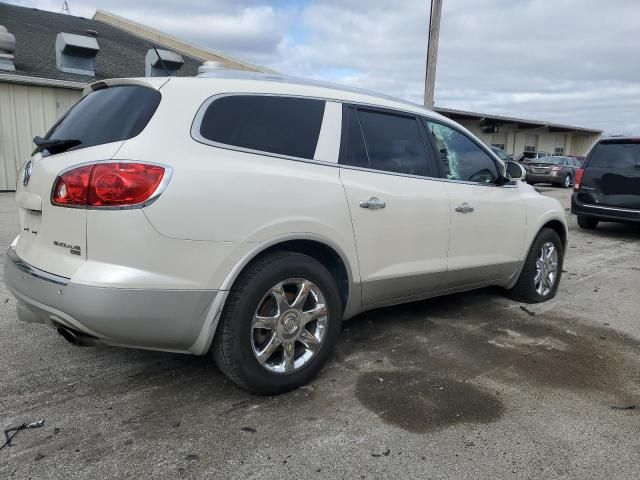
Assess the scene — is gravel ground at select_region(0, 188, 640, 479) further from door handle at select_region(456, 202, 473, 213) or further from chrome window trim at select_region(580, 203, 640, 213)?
chrome window trim at select_region(580, 203, 640, 213)

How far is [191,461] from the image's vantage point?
8.09 feet

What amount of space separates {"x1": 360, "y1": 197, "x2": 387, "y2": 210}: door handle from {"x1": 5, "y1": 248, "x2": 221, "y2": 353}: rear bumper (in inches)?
45.4

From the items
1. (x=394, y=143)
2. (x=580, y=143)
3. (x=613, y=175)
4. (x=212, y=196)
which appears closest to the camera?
(x=212, y=196)

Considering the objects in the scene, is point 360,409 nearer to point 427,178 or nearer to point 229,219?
point 229,219

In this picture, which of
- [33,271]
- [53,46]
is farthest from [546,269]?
[53,46]

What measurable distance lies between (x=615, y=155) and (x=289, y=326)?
8.57 metres

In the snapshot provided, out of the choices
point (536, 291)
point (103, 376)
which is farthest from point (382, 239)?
point (536, 291)

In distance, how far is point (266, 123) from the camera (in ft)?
10.0

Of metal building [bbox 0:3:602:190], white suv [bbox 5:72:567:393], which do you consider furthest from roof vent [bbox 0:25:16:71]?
white suv [bbox 5:72:567:393]

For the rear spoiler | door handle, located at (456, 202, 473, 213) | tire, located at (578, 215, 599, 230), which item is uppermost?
the rear spoiler

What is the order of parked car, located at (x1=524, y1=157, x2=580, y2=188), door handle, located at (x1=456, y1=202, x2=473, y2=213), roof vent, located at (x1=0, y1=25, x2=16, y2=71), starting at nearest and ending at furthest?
door handle, located at (x1=456, y1=202, x2=473, y2=213), roof vent, located at (x1=0, y1=25, x2=16, y2=71), parked car, located at (x1=524, y1=157, x2=580, y2=188)

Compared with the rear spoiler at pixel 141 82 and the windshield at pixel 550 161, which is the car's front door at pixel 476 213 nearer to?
the rear spoiler at pixel 141 82

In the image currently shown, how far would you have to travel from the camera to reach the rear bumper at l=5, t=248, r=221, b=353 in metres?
2.51

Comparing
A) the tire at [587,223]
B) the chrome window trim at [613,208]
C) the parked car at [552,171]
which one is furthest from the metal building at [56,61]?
the parked car at [552,171]
